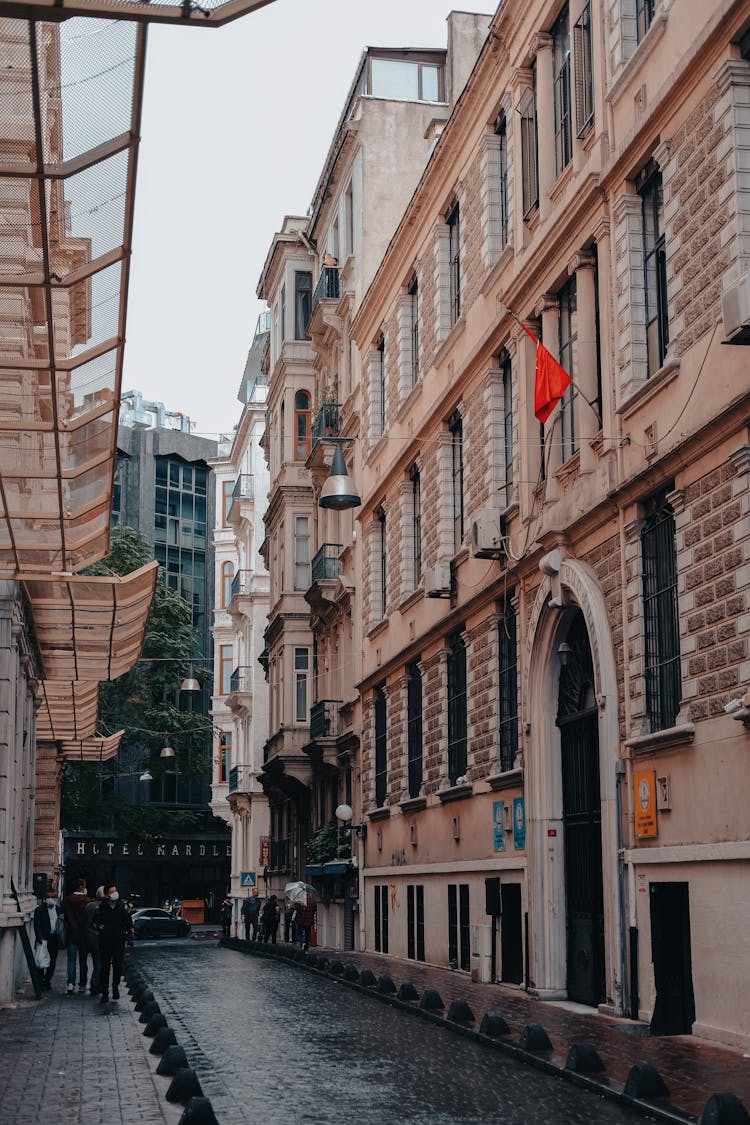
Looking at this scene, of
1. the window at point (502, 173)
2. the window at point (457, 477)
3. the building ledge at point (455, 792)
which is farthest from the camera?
the window at point (457, 477)

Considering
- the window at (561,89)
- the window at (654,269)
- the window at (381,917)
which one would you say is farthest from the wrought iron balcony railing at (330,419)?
the window at (654,269)

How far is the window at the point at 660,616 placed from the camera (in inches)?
682

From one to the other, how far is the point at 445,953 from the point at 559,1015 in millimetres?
9603

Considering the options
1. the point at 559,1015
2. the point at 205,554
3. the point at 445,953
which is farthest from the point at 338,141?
the point at 205,554

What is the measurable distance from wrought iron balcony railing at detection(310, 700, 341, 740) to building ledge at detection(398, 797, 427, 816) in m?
8.78

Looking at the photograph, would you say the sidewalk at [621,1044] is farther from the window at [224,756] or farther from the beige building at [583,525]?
the window at [224,756]

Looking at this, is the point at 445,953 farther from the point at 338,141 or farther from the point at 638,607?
the point at 338,141

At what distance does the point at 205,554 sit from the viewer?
85.4 meters

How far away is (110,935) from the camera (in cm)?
2138

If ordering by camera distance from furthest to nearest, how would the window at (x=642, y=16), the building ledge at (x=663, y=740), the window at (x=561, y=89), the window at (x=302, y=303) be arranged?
the window at (x=302, y=303), the window at (x=561, y=89), the window at (x=642, y=16), the building ledge at (x=663, y=740)

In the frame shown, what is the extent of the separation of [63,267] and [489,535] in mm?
10522

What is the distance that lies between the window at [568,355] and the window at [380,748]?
14.0 meters

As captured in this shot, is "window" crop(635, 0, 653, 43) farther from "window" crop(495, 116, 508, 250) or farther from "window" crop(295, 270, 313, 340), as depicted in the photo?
"window" crop(295, 270, 313, 340)

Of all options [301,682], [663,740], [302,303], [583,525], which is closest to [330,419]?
[302,303]
